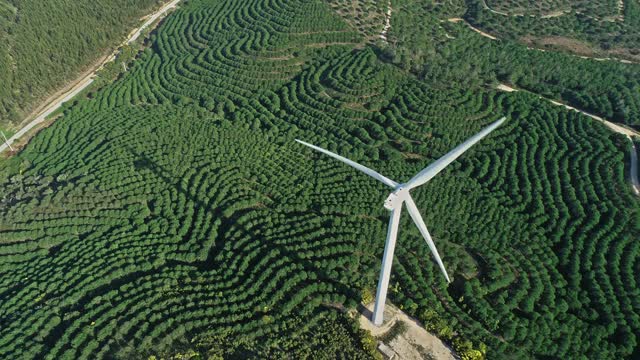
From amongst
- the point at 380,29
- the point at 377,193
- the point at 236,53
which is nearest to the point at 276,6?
the point at 236,53

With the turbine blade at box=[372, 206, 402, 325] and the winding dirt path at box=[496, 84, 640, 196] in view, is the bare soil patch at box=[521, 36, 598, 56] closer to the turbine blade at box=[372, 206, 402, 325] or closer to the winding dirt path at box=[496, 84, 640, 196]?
the winding dirt path at box=[496, 84, 640, 196]

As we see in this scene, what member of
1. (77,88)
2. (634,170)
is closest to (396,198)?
(634,170)

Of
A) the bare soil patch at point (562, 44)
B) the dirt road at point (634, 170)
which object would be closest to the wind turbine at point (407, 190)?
the dirt road at point (634, 170)

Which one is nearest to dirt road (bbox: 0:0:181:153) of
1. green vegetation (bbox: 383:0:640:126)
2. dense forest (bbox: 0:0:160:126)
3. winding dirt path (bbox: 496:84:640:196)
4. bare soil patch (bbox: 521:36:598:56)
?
dense forest (bbox: 0:0:160:126)

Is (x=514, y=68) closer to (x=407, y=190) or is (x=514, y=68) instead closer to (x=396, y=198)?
(x=407, y=190)

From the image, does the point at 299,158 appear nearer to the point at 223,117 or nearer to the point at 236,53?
the point at 223,117

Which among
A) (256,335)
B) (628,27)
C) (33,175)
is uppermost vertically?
(33,175)
